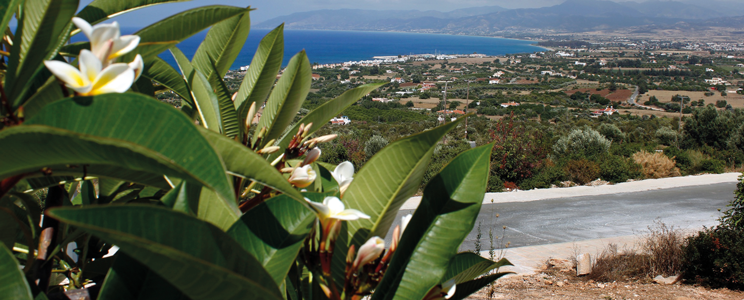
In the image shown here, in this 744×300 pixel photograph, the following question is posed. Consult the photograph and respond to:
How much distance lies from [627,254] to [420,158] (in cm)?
459

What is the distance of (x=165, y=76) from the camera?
2.33 ft

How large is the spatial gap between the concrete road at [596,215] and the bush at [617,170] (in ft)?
2.66

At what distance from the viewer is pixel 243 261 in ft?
1.23

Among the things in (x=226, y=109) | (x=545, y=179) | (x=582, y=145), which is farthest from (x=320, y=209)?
(x=582, y=145)

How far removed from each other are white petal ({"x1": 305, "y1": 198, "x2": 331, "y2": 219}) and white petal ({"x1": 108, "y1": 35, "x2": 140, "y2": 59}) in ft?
0.84

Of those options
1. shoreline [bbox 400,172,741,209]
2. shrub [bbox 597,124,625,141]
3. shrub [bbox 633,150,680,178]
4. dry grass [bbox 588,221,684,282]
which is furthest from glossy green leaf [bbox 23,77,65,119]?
shrub [bbox 597,124,625,141]

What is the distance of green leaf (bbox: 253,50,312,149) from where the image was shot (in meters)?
0.82

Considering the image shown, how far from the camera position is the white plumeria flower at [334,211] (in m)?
0.48

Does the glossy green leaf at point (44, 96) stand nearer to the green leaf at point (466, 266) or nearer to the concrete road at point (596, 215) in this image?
the green leaf at point (466, 266)

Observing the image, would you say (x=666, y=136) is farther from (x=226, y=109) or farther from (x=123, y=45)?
(x=123, y=45)

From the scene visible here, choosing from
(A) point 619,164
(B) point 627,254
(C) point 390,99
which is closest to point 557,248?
(B) point 627,254

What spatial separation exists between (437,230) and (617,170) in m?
9.20

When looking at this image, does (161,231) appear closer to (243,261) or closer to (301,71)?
(243,261)

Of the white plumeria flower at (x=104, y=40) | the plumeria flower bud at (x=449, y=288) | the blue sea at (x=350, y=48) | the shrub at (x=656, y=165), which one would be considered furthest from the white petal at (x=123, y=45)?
the blue sea at (x=350, y=48)
